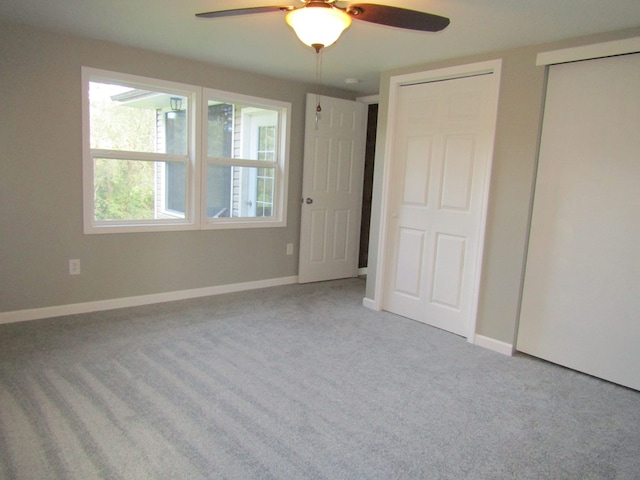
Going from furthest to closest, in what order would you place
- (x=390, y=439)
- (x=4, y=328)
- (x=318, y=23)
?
(x=4, y=328), (x=390, y=439), (x=318, y=23)

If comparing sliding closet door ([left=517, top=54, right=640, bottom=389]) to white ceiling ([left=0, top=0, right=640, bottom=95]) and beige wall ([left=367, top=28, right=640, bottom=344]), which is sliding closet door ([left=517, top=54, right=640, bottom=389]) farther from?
white ceiling ([left=0, top=0, right=640, bottom=95])

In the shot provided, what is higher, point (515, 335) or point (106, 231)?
point (106, 231)

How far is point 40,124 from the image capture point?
10.8 ft

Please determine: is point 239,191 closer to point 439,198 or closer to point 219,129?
point 219,129

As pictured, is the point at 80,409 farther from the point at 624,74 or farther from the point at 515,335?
the point at 624,74

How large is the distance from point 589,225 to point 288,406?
7.22 feet

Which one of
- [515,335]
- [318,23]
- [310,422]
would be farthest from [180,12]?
[515,335]

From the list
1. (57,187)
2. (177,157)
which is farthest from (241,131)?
(57,187)

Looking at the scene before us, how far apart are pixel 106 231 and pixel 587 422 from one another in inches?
142

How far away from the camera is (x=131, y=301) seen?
12.8 ft

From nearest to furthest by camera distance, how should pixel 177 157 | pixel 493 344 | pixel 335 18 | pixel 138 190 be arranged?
pixel 335 18 → pixel 493 344 → pixel 138 190 → pixel 177 157

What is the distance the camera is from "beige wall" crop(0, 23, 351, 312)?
3.20m

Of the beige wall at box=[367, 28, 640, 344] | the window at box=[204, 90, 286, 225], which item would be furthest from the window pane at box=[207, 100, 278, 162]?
the beige wall at box=[367, 28, 640, 344]

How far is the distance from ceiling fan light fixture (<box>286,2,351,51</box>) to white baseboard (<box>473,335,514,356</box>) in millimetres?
2459
